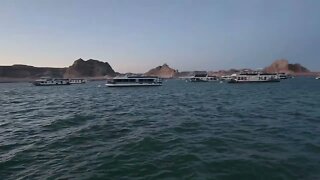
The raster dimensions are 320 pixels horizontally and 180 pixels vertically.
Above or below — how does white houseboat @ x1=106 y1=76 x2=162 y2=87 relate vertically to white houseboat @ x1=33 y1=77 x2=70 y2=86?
above

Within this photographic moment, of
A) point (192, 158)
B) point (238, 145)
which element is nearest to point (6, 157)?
point (192, 158)

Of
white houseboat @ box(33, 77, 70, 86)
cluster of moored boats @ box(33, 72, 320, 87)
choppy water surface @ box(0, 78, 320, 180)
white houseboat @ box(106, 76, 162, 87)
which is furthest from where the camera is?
white houseboat @ box(33, 77, 70, 86)

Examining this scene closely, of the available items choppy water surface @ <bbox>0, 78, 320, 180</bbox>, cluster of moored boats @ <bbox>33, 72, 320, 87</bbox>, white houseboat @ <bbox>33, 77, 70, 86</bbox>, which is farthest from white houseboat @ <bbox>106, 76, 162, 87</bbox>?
choppy water surface @ <bbox>0, 78, 320, 180</bbox>

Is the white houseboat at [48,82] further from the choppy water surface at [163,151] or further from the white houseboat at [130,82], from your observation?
the choppy water surface at [163,151]

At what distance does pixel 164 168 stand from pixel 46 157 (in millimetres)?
6213

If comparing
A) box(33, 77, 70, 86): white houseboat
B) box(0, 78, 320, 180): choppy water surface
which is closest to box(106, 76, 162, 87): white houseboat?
box(33, 77, 70, 86): white houseboat

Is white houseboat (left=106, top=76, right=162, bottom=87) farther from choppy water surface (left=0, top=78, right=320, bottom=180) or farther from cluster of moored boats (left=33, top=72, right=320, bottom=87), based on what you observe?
choppy water surface (left=0, top=78, right=320, bottom=180)

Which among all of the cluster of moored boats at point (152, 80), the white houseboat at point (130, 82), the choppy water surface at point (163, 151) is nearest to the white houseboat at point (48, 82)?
the cluster of moored boats at point (152, 80)

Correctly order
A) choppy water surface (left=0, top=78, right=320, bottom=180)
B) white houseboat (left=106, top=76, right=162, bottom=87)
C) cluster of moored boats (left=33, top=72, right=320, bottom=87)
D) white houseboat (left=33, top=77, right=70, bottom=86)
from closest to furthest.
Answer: choppy water surface (left=0, top=78, right=320, bottom=180), white houseboat (left=106, top=76, right=162, bottom=87), cluster of moored boats (left=33, top=72, right=320, bottom=87), white houseboat (left=33, top=77, right=70, bottom=86)

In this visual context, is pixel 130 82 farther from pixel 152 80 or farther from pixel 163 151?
pixel 163 151

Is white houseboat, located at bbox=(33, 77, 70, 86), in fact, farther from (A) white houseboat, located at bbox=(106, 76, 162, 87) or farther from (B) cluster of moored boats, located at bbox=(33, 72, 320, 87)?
(A) white houseboat, located at bbox=(106, 76, 162, 87)

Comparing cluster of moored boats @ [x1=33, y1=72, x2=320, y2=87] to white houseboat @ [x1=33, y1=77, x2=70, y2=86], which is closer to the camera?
cluster of moored boats @ [x1=33, y1=72, x2=320, y2=87]

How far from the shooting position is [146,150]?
15.6 metres

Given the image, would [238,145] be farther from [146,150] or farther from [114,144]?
[114,144]
